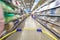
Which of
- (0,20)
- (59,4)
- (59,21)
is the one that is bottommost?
(59,21)

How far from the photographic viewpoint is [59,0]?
3.28 m

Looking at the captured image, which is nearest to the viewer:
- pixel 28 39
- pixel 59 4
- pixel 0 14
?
pixel 0 14

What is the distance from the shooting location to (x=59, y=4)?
10.6ft

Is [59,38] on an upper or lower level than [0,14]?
lower

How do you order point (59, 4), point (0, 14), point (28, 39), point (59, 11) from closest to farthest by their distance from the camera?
point (0, 14) < point (28, 39) < point (59, 4) < point (59, 11)

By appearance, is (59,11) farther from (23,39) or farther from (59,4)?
(23,39)

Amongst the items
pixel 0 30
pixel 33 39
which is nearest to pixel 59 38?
pixel 33 39

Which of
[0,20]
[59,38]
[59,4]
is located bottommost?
[59,38]

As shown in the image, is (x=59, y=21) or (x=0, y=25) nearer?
(x=0, y=25)

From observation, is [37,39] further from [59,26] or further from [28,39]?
[59,26]

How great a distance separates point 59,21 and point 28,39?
1202 millimetres

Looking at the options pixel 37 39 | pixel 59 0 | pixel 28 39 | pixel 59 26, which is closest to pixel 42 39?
pixel 37 39

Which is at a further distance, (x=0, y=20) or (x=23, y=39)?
(x=23, y=39)

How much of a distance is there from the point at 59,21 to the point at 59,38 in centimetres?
77
